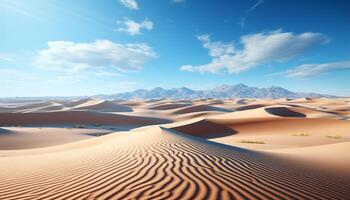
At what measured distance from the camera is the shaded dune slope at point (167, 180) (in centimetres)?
353

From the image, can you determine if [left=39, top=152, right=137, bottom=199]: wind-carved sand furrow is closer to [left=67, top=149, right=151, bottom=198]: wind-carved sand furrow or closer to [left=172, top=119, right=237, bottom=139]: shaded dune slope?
[left=67, top=149, right=151, bottom=198]: wind-carved sand furrow

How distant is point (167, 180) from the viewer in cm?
394

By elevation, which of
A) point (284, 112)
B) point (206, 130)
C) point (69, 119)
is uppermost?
point (284, 112)

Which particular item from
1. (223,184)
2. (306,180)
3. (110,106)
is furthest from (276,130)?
(110,106)

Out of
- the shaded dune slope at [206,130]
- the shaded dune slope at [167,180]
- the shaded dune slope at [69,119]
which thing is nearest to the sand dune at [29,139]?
the shaded dune slope at [206,130]

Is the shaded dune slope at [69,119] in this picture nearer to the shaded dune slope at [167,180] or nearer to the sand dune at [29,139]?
the sand dune at [29,139]

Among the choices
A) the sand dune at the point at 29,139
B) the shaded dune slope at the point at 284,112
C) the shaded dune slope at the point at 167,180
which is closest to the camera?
the shaded dune slope at the point at 167,180

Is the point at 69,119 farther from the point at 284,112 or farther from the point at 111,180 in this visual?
the point at 284,112

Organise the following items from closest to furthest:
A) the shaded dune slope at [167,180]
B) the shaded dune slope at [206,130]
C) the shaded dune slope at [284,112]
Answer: the shaded dune slope at [167,180], the shaded dune slope at [206,130], the shaded dune slope at [284,112]

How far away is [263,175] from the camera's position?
4.80 metres

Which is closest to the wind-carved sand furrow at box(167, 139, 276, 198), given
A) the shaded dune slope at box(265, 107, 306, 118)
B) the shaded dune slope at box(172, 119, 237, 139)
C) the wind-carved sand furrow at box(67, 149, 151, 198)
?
the wind-carved sand furrow at box(67, 149, 151, 198)

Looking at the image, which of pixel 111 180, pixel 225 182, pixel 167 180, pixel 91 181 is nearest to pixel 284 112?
pixel 225 182

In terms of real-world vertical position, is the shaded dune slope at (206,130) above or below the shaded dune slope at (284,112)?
below

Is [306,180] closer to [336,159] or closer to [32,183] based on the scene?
[336,159]
